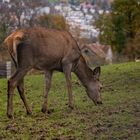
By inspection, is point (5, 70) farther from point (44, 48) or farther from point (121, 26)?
point (121, 26)

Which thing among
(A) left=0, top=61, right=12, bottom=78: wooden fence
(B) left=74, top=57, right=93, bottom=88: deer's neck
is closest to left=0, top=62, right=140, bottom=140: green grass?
(B) left=74, top=57, right=93, bottom=88: deer's neck

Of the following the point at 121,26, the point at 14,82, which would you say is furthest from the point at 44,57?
the point at 121,26

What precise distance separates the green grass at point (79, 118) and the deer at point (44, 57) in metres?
0.43

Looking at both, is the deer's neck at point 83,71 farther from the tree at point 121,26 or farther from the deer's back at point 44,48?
the tree at point 121,26

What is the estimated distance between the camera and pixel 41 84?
1762 cm

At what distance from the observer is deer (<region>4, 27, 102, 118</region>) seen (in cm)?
995

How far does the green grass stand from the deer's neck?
0.56 m

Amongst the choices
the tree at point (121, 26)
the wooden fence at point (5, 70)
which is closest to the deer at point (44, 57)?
the wooden fence at point (5, 70)

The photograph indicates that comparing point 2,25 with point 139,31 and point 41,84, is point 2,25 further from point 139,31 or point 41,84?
point 41,84

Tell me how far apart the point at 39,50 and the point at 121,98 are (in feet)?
11.2

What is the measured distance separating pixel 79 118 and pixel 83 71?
2.32 m

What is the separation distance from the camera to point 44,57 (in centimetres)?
1037

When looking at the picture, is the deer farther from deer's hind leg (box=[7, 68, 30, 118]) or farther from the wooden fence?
the wooden fence

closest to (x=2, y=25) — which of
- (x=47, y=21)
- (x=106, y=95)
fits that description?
(x=47, y=21)
